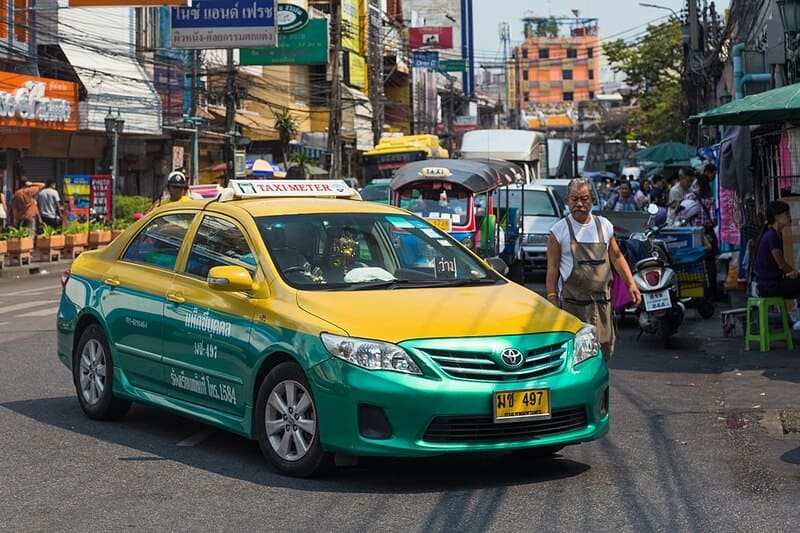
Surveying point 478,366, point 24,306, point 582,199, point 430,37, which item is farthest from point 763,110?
point 430,37

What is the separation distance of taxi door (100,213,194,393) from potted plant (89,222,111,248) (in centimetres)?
2193

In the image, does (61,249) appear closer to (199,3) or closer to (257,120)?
(199,3)

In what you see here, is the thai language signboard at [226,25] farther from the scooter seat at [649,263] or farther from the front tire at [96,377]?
the front tire at [96,377]

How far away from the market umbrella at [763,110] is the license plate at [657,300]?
192 cm

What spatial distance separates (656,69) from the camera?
191 ft

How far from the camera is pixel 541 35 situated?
15925cm

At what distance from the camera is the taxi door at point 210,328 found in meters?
7.62

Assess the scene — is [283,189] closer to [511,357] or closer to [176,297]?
[176,297]

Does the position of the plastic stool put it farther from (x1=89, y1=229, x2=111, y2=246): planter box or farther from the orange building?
the orange building

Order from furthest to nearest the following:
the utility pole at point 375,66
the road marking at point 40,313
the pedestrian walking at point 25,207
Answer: the utility pole at point 375,66 → the pedestrian walking at point 25,207 → the road marking at point 40,313

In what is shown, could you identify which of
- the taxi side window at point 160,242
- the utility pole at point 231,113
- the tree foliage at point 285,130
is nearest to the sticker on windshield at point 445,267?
the taxi side window at point 160,242

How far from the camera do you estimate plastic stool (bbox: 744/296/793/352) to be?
13.0 m

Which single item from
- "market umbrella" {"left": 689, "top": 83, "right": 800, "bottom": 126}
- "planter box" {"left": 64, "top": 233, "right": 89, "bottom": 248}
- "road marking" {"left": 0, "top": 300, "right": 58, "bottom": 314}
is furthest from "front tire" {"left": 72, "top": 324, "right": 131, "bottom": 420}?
"planter box" {"left": 64, "top": 233, "right": 89, "bottom": 248}

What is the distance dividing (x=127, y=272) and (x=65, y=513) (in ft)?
9.23
